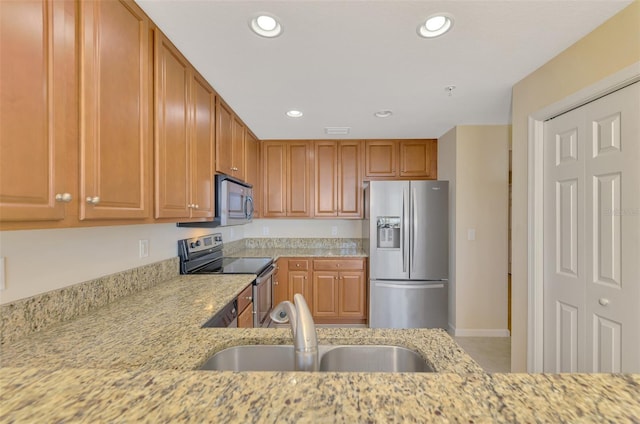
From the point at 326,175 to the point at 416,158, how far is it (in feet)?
3.87

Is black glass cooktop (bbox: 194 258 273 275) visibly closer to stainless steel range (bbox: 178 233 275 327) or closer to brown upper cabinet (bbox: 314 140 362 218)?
stainless steel range (bbox: 178 233 275 327)

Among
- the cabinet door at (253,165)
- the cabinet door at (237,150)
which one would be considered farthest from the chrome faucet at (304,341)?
the cabinet door at (253,165)

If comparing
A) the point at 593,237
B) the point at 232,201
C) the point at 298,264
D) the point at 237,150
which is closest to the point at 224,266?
the point at 232,201

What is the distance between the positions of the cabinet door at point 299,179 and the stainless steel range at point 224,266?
103cm

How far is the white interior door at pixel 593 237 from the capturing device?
1.33m

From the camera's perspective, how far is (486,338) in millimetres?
3029

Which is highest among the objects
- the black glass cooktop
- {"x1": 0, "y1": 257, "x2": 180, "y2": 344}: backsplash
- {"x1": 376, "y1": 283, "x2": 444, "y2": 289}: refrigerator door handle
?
{"x1": 0, "y1": 257, "x2": 180, "y2": 344}: backsplash

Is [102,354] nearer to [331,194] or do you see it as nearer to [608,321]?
[608,321]

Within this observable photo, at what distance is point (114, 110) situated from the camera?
1142mm

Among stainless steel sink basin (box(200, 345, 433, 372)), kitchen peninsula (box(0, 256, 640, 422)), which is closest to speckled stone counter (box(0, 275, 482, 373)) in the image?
stainless steel sink basin (box(200, 345, 433, 372))

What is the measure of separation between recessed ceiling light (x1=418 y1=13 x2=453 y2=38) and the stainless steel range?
1.94 m

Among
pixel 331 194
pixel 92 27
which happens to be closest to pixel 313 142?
pixel 331 194

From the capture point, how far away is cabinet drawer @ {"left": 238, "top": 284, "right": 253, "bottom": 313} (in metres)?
1.87

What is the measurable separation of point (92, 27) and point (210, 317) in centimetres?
125
